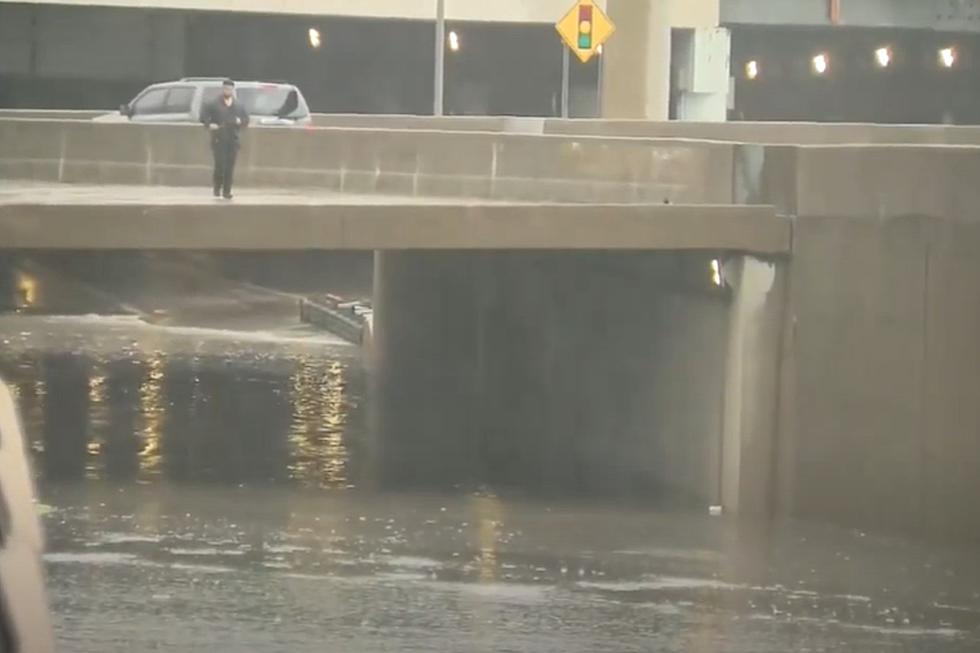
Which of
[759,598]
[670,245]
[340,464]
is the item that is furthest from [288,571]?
[340,464]

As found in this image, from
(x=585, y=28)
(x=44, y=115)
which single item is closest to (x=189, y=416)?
(x=585, y=28)

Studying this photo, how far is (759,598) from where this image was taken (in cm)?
1470

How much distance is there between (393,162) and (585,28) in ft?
21.7

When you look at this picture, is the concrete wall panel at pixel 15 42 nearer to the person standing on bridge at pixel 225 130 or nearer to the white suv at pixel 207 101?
the white suv at pixel 207 101

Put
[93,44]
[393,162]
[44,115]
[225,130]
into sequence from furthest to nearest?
[93,44], [44,115], [393,162], [225,130]

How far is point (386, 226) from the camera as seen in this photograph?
1769cm

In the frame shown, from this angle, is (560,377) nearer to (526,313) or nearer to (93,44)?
(526,313)

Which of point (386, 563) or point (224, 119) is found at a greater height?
point (224, 119)

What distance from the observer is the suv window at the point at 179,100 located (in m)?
33.7

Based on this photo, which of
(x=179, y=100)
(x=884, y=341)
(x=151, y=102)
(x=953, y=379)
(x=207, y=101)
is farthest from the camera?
(x=151, y=102)

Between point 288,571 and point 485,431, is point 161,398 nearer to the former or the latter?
point 485,431

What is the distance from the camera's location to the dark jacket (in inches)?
803

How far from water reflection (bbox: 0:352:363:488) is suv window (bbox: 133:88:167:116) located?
4364 millimetres

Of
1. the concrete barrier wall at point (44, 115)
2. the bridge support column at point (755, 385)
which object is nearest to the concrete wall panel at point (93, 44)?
the concrete barrier wall at point (44, 115)
